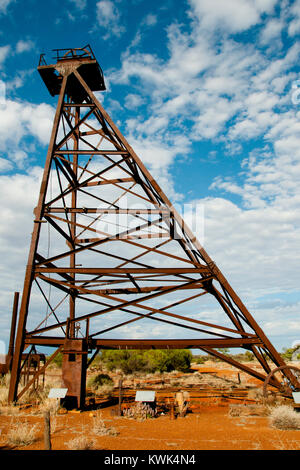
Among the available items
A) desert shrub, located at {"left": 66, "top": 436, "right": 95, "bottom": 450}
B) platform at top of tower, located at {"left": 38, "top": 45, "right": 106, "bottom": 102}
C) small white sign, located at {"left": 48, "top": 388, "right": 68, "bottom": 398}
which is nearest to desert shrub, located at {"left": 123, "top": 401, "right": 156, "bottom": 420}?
small white sign, located at {"left": 48, "top": 388, "right": 68, "bottom": 398}

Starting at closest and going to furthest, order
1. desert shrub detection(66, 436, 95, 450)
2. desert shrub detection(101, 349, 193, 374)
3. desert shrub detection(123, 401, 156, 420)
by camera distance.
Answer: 1. desert shrub detection(66, 436, 95, 450)
2. desert shrub detection(123, 401, 156, 420)
3. desert shrub detection(101, 349, 193, 374)

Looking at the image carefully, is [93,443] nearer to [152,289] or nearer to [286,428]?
[286,428]

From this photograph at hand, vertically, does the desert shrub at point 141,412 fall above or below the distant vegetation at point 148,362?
above

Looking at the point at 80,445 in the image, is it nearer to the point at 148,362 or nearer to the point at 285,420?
the point at 285,420

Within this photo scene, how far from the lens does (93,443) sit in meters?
6.50

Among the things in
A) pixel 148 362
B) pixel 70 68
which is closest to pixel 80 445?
pixel 70 68

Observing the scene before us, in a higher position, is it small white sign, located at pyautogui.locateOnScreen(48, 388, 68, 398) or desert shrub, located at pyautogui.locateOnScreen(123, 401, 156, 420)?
small white sign, located at pyautogui.locateOnScreen(48, 388, 68, 398)

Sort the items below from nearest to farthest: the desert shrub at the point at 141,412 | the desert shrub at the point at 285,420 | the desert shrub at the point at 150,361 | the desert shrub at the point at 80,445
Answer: the desert shrub at the point at 80,445, the desert shrub at the point at 285,420, the desert shrub at the point at 141,412, the desert shrub at the point at 150,361

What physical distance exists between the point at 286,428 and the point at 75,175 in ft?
37.2

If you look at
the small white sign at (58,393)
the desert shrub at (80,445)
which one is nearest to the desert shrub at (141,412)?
the small white sign at (58,393)

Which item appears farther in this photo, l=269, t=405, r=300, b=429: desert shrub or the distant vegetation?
the distant vegetation

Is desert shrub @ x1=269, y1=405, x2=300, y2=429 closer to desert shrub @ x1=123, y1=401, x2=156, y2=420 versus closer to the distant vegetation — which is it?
desert shrub @ x1=123, y1=401, x2=156, y2=420

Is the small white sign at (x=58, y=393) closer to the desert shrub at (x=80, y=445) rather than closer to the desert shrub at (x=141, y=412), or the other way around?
the desert shrub at (x=141, y=412)
